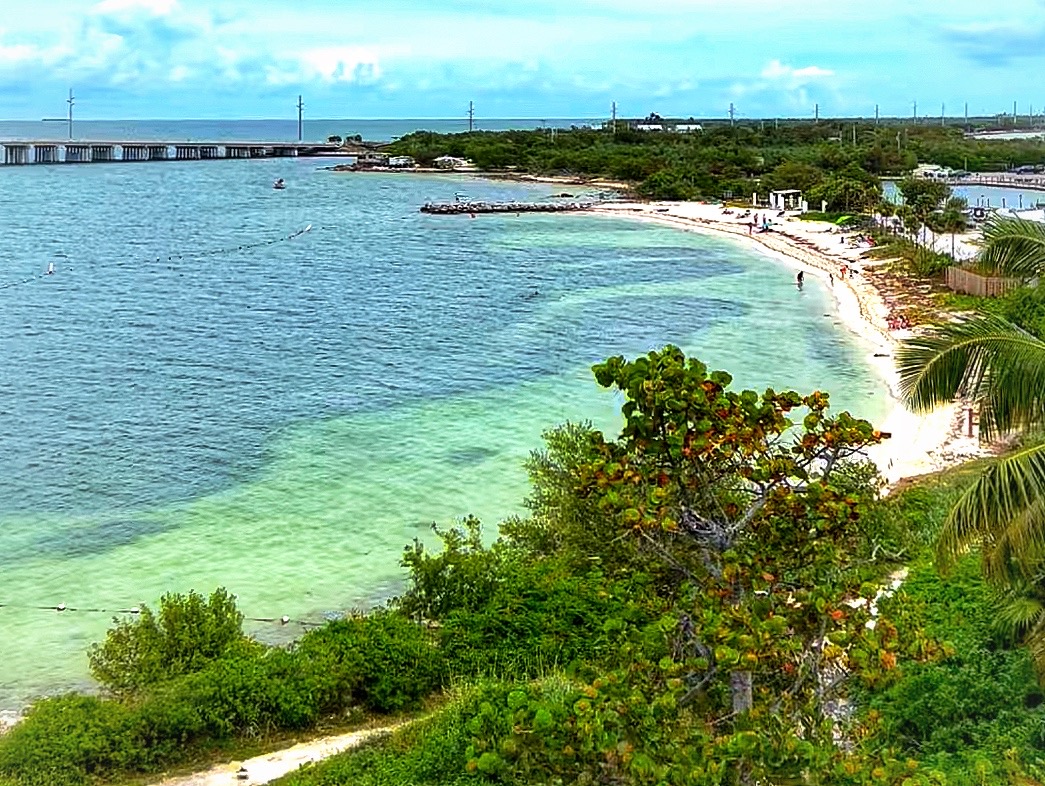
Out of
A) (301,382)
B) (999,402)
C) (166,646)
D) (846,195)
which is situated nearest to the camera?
(999,402)

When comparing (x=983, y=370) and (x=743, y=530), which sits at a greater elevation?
(x=983, y=370)

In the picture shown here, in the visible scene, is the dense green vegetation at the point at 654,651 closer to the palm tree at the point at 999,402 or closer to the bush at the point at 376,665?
the bush at the point at 376,665

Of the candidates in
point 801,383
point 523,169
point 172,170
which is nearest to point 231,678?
point 801,383

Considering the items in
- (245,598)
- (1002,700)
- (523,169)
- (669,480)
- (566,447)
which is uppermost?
(523,169)

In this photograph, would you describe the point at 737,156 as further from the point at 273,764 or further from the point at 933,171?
the point at 273,764

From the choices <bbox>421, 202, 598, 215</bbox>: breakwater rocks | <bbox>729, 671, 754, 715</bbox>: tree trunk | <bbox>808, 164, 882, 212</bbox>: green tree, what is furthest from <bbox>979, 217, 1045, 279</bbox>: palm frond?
<bbox>421, 202, 598, 215</bbox>: breakwater rocks

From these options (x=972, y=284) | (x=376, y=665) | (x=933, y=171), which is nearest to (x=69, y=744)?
(x=376, y=665)

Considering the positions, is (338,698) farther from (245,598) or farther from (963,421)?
(963,421)

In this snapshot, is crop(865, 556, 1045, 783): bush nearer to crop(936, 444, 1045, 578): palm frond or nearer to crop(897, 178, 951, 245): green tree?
crop(936, 444, 1045, 578): palm frond
